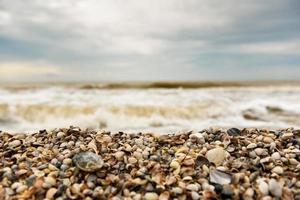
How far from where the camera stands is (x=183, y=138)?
400cm

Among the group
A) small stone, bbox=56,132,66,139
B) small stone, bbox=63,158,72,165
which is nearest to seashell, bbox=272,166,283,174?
small stone, bbox=63,158,72,165

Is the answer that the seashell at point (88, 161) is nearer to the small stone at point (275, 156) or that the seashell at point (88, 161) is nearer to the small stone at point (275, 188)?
the small stone at point (275, 188)

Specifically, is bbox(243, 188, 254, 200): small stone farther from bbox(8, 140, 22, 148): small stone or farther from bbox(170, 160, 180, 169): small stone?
bbox(8, 140, 22, 148): small stone

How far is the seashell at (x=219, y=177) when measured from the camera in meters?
3.00

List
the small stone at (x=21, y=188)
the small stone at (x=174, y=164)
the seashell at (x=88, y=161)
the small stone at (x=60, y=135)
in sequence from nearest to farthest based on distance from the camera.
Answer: the small stone at (x=21, y=188) < the seashell at (x=88, y=161) < the small stone at (x=174, y=164) < the small stone at (x=60, y=135)

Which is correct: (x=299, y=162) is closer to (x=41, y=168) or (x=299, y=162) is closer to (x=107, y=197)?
(x=107, y=197)

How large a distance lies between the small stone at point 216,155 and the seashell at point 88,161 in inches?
35.3

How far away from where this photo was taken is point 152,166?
3244 mm

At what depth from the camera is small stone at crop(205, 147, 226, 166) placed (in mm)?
3362

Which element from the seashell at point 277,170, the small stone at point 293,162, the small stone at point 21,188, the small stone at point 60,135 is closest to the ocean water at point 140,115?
the small stone at point 60,135

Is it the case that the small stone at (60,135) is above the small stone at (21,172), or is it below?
above

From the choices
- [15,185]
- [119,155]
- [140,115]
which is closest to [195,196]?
[119,155]

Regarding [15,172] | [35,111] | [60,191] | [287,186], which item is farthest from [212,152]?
[35,111]

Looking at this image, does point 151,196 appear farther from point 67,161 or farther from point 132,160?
point 67,161
